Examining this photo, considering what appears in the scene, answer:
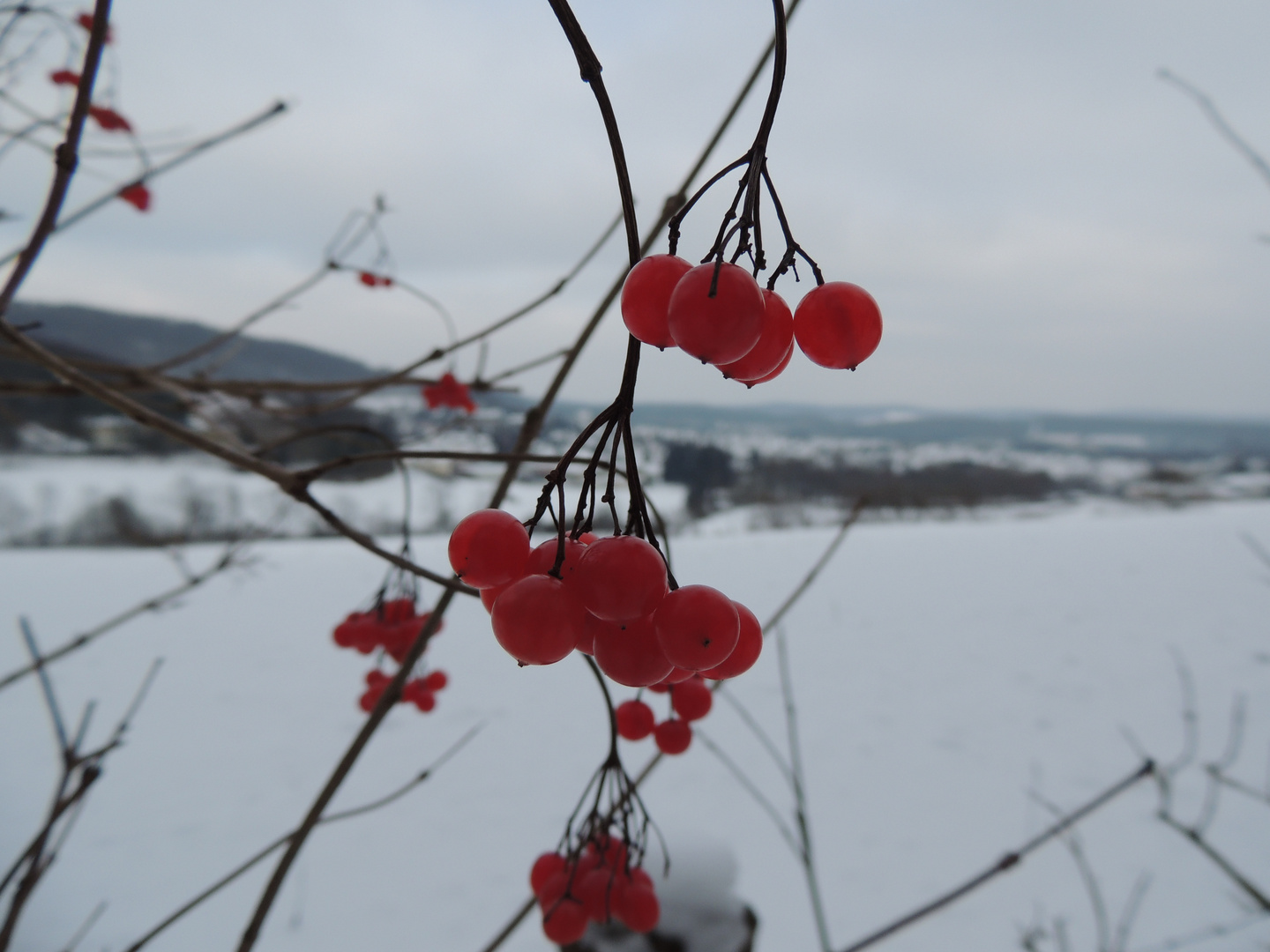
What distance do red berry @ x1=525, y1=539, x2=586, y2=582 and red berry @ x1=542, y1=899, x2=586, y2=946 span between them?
56 centimetres

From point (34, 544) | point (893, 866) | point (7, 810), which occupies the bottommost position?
point (893, 866)

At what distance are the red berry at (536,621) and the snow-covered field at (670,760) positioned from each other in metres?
1.75

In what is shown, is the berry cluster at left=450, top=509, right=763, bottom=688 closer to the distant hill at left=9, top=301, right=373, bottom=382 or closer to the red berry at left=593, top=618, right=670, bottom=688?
the red berry at left=593, top=618, right=670, bottom=688

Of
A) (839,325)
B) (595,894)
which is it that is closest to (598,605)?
(839,325)

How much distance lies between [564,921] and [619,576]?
655 mm

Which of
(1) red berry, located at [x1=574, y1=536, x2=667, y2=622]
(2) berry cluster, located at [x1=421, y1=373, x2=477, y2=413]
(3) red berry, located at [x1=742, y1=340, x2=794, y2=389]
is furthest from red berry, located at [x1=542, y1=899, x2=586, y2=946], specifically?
(2) berry cluster, located at [x1=421, y1=373, x2=477, y2=413]

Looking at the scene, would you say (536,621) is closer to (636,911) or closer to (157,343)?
(636,911)

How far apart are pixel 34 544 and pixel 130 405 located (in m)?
11.1

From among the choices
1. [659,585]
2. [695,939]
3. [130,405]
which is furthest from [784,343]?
[695,939]

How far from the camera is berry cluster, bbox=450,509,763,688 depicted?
45cm

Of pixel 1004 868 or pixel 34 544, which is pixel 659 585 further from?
pixel 34 544

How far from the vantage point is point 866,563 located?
9.54 meters

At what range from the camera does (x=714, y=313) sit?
0.38 m

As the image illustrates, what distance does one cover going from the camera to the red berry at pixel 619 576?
445 mm
